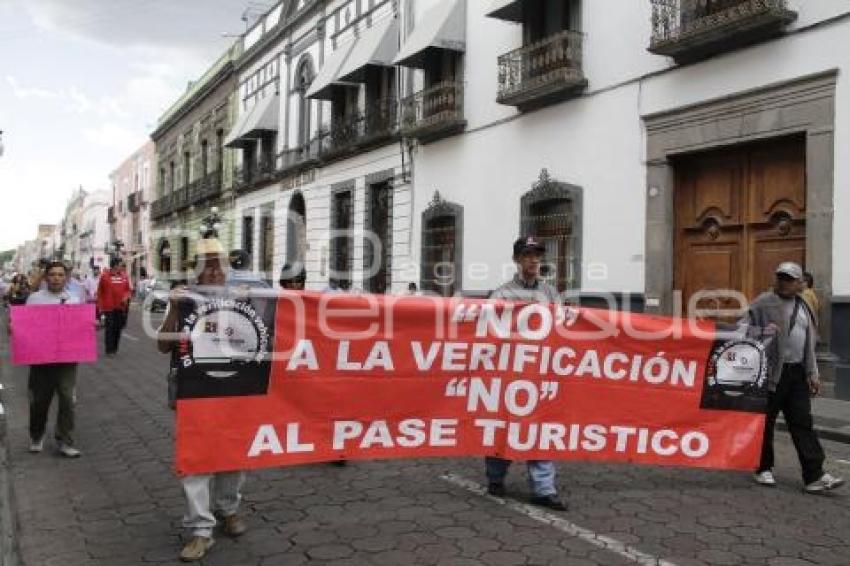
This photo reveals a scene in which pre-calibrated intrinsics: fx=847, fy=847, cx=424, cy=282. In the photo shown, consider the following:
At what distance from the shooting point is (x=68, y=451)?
22.3 feet

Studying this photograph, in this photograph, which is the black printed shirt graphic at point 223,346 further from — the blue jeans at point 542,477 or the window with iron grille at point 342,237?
the window with iron grille at point 342,237

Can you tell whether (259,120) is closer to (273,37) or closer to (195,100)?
(273,37)

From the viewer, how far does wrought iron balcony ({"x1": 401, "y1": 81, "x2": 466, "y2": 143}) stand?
17.1m

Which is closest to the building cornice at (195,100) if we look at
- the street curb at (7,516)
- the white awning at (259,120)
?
the white awning at (259,120)

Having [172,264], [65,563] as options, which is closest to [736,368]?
[65,563]

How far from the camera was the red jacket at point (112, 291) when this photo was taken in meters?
14.7

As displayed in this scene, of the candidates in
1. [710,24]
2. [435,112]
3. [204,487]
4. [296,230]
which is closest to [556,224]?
[435,112]

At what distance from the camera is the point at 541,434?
551 centimetres

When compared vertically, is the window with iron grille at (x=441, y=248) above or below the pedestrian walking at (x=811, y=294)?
above

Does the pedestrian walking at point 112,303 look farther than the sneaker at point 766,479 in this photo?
Yes

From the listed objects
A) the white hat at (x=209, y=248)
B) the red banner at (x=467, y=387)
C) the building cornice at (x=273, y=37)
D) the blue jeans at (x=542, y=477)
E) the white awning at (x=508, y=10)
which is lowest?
the blue jeans at (x=542, y=477)

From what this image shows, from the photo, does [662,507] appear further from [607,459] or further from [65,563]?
[65,563]

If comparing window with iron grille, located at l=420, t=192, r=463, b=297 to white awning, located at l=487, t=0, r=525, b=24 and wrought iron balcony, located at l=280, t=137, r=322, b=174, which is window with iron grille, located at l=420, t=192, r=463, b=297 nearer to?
white awning, located at l=487, t=0, r=525, b=24

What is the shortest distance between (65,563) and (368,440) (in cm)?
179
